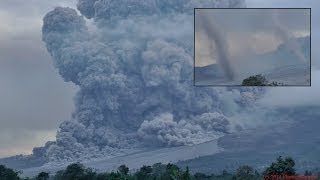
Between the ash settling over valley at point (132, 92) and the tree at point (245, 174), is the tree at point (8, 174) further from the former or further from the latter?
the tree at point (245, 174)

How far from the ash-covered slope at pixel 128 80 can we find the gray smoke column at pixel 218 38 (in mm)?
8461

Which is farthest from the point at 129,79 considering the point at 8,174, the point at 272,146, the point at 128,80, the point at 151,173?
the point at 272,146

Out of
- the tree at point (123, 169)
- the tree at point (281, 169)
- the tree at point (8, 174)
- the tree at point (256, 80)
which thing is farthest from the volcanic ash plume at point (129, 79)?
the tree at point (256, 80)

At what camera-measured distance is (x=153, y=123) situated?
87.8ft

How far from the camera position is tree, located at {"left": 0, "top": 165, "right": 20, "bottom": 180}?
2170 centimetres

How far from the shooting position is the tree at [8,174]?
21703mm

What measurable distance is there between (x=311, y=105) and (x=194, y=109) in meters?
5.00

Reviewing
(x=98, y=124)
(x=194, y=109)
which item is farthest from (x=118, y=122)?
(x=194, y=109)

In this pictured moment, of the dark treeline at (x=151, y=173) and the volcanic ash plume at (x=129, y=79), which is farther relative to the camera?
the volcanic ash plume at (x=129, y=79)

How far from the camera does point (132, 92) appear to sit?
27.2 metres

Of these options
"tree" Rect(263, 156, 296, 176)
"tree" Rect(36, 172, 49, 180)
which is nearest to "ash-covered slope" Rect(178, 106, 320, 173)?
"tree" Rect(36, 172, 49, 180)

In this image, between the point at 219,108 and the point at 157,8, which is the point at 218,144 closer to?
the point at 219,108

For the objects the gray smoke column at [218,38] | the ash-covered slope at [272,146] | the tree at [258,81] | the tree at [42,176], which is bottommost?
the tree at [42,176]

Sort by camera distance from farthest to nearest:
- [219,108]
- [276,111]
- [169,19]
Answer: [276,111] < [219,108] < [169,19]
